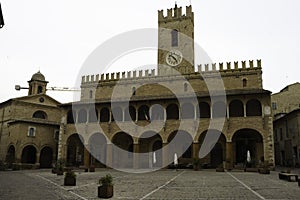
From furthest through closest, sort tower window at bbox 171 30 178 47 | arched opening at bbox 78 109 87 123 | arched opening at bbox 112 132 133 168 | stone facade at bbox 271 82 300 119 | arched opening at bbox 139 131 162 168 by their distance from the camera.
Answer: stone facade at bbox 271 82 300 119
tower window at bbox 171 30 178 47
arched opening at bbox 78 109 87 123
arched opening at bbox 112 132 133 168
arched opening at bbox 139 131 162 168

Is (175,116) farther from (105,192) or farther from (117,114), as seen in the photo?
(105,192)

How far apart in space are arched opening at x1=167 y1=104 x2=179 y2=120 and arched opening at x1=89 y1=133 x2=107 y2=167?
24.7ft

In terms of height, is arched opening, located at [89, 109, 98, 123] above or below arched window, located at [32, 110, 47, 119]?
below

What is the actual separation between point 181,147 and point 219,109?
5.49 metres

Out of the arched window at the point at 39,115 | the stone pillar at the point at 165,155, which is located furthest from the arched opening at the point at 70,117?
the stone pillar at the point at 165,155

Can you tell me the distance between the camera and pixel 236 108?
28.7 m

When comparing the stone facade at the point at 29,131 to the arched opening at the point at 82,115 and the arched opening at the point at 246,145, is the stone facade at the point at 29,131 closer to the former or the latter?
the arched opening at the point at 82,115

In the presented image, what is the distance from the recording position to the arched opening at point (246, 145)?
2833 cm

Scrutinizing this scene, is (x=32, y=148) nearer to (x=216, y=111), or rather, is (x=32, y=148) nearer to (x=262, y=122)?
(x=216, y=111)

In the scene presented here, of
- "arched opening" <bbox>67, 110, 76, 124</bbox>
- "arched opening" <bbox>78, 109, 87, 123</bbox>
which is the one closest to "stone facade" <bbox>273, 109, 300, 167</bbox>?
"arched opening" <bbox>78, 109, 87, 123</bbox>

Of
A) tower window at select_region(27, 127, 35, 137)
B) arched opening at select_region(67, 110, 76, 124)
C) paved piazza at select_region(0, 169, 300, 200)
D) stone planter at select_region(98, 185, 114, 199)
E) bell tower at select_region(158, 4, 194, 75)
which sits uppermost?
bell tower at select_region(158, 4, 194, 75)

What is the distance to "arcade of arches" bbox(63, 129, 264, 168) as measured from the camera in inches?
1117

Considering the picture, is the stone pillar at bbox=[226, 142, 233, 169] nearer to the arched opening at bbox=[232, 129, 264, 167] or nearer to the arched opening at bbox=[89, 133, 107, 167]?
the arched opening at bbox=[232, 129, 264, 167]

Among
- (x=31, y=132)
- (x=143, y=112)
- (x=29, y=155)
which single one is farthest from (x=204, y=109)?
(x=29, y=155)
